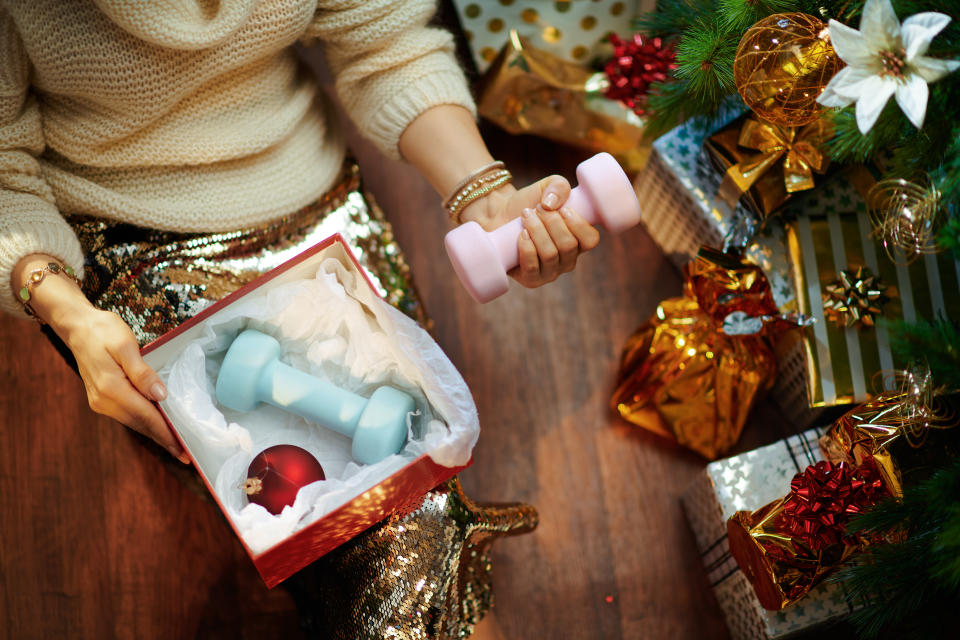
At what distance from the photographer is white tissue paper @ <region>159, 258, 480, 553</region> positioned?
0.59 metres

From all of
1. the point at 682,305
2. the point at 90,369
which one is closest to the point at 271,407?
the point at 90,369

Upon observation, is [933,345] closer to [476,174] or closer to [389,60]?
[476,174]

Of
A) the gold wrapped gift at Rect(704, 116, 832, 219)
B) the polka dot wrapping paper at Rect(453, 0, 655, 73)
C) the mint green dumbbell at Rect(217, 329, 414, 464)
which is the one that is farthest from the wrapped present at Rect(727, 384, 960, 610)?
the polka dot wrapping paper at Rect(453, 0, 655, 73)

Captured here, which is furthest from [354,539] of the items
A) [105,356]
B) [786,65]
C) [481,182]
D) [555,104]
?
[555,104]

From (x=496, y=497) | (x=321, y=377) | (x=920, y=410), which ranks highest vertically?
(x=920, y=410)

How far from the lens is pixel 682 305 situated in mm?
931

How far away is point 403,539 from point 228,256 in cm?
36

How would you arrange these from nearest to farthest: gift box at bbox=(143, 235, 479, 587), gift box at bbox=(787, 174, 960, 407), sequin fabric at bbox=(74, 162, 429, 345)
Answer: gift box at bbox=(143, 235, 479, 587)
sequin fabric at bbox=(74, 162, 429, 345)
gift box at bbox=(787, 174, 960, 407)

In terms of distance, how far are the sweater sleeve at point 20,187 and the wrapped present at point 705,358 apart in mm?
705

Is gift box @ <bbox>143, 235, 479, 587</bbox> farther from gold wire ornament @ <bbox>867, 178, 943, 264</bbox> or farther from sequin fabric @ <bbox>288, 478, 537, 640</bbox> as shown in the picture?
gold wire ornament @ <bbox>867, 178, 943, 264</bbox>

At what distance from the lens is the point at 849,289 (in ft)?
2.64

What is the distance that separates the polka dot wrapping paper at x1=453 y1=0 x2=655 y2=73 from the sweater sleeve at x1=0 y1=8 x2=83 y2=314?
1.99ft

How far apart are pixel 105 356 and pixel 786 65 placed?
0.66 metres

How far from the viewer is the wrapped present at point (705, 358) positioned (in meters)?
0.83
